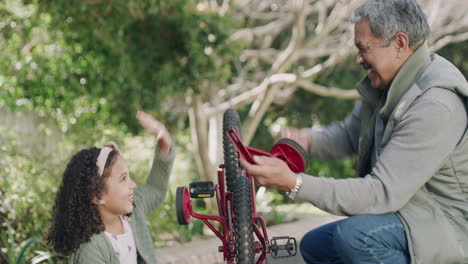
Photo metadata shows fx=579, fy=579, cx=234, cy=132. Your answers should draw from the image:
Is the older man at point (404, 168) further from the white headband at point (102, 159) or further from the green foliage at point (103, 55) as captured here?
the green foliage at point (103, 55)

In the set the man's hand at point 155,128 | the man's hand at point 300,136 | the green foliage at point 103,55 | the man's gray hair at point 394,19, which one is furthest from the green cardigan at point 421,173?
the green foliage at point 103,55

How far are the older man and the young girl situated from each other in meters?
0.81

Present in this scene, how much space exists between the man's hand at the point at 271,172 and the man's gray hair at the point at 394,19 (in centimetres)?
71

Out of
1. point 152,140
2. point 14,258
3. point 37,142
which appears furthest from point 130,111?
point 14,258

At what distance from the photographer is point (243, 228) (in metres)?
2.26

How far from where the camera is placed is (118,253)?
104 inches

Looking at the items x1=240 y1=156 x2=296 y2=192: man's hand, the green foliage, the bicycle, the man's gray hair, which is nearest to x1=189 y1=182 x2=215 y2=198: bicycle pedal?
the bicycle

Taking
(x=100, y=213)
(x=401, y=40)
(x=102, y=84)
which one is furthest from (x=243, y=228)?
(x=102, y=84)

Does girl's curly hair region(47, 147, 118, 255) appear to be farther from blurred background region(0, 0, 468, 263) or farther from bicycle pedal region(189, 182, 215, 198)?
blurred background region(0, 0, 468, 263)

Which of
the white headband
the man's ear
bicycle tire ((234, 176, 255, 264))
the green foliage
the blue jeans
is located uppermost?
the green foliage

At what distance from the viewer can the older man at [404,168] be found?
2.22 m

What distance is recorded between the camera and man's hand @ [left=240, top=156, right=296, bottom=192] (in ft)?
6.97

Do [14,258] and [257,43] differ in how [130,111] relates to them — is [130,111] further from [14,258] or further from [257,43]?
[257,43]

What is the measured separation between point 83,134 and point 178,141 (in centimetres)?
484
